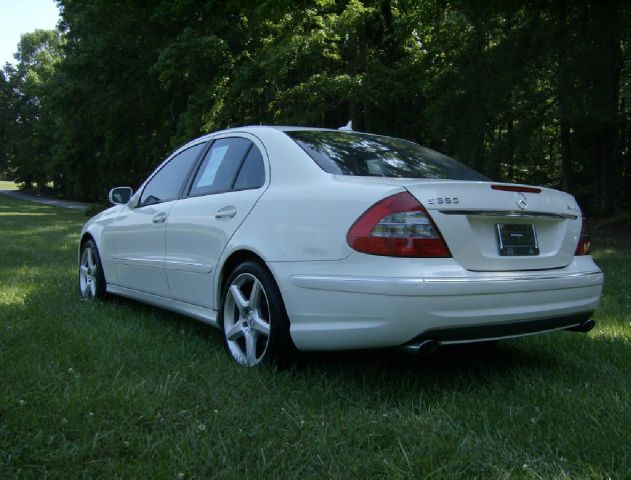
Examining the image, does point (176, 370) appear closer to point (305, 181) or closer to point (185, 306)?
point (185, 306)

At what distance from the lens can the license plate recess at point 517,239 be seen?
3.09 meters

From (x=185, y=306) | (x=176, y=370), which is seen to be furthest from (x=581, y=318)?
(x=185, y=306)

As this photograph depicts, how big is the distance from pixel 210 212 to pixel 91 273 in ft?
8.25

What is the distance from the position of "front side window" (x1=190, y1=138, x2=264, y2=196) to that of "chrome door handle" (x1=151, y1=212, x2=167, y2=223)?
32 centimetres

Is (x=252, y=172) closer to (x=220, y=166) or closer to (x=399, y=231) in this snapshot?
(x=220, y=166)

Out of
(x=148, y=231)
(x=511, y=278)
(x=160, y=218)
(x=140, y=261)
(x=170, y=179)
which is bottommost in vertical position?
(x=140, y=261)

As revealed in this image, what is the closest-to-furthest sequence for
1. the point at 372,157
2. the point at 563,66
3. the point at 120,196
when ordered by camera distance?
the point at 372,157 → the point at 120,196 → the point at 563,66

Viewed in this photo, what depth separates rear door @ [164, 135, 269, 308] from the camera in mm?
3766

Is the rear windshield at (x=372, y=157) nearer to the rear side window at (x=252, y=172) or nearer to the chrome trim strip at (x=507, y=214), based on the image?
the rear side window at (x=252, y=172)

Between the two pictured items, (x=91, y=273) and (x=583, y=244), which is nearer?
(x=583, y=244)

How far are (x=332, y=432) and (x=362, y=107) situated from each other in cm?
1939

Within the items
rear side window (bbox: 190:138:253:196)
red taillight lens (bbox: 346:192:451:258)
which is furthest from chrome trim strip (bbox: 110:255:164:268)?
red taillight lens (bbox: 346:192:451:258)

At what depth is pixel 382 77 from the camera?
18.8 meters

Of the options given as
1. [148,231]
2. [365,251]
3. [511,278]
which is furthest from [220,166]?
[511,278]
